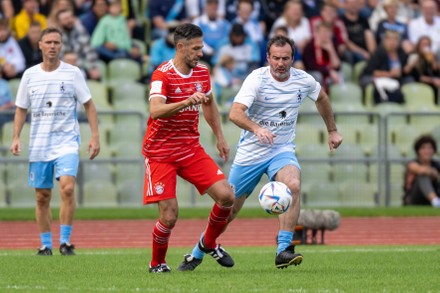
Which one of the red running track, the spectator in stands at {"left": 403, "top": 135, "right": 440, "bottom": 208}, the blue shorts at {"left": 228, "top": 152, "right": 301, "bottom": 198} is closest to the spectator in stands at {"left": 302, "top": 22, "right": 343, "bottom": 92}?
the spectator in stands at {"left": 403, "top": 135, "right": 440, "bottom": 208}

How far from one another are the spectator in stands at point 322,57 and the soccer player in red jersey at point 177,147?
12.2 meters

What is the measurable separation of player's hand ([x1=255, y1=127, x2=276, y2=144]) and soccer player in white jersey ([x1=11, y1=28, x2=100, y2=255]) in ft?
10.2

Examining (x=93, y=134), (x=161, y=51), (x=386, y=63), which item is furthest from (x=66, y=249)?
(x=386, y=63)

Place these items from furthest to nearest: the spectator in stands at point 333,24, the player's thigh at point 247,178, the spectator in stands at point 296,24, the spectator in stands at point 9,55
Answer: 1. the spectator in stands at point 333,24
2. the spectator in stands at point 296,24
3. the spectator in stands at point 9,55
4. the player's thigh at point 247,178

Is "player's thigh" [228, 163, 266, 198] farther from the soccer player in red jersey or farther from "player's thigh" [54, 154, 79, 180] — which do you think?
"player's thigh" [54, 154, 79, 180]

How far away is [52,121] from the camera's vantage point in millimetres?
14078

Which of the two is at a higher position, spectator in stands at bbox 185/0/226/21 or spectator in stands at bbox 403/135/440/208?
spectator in stands at bbox 185/0/226/21

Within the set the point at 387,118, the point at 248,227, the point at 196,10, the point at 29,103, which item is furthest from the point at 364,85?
the point at 29,103

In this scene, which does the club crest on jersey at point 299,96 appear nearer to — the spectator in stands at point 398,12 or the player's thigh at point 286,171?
the player's thigh at point 286,171

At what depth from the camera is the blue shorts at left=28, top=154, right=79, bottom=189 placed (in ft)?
45.8

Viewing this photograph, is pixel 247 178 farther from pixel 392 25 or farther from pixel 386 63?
pixel 392 25

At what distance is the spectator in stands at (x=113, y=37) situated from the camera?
23000 mm

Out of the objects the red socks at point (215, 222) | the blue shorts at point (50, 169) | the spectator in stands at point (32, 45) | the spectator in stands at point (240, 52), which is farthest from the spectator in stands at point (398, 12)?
the red socks at point (215, 222)

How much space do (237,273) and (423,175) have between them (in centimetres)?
1104
